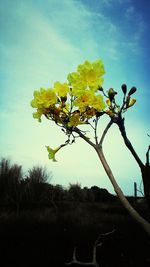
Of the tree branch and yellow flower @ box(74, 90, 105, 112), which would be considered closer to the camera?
the tree branch

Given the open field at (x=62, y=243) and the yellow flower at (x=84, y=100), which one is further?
the open field at (x=62, y=243)

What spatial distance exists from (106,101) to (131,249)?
20.7 feet

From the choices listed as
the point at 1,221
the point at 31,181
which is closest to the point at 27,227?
the point at 1,221

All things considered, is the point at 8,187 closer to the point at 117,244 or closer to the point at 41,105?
the point at 117,244

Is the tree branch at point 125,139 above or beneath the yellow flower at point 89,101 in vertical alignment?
beneath

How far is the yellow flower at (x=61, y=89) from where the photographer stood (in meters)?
1.14

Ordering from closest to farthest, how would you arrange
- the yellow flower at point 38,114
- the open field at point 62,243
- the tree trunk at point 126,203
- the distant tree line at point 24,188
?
the tree trunk at point 126,203
the yellow flower at point 38,114
the open field at point 62,243
the distant tree line at point 24,188

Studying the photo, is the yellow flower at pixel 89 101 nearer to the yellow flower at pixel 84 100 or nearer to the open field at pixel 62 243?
the yellow flower at pixel 84 100

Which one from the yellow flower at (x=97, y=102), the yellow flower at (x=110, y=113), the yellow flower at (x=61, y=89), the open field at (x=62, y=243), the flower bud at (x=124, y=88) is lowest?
the open field at (x=62, y=243)

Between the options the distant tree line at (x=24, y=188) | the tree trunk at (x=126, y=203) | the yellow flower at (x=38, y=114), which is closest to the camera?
the tree trunk at (x=126, y=203)

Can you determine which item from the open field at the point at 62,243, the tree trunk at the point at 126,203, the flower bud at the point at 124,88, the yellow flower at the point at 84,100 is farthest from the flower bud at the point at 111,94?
the open field at the point at 62,243

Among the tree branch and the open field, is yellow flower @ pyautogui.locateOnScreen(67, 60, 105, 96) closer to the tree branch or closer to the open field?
the tree branch

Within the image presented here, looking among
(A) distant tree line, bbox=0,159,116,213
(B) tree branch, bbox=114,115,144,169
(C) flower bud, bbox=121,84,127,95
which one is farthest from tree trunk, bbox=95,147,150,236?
(A) distant tree line, bbox=0,159,116,213

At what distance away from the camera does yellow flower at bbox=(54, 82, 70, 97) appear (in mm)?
1139
